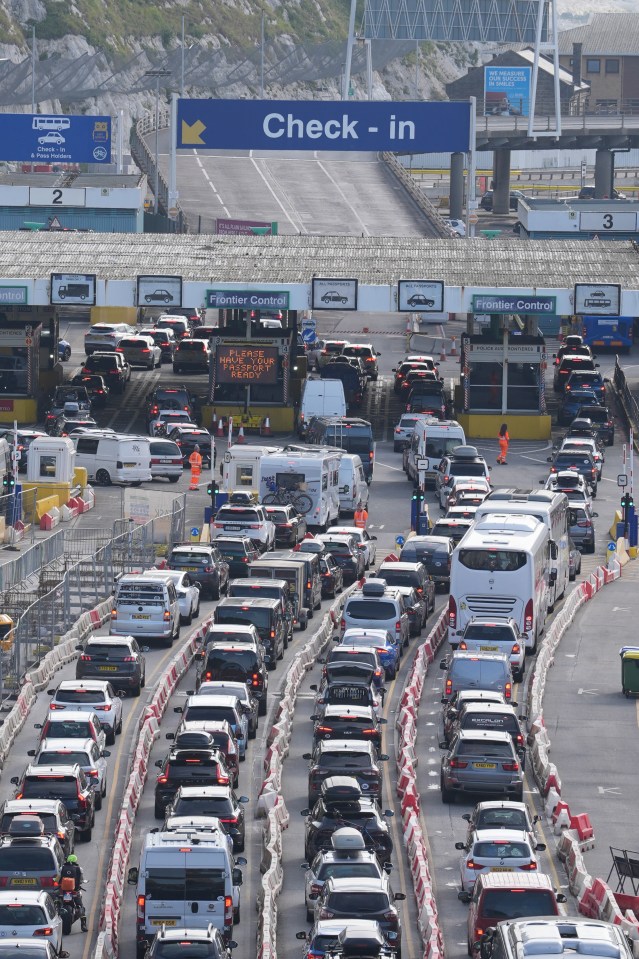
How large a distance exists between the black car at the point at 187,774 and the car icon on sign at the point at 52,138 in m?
98.8

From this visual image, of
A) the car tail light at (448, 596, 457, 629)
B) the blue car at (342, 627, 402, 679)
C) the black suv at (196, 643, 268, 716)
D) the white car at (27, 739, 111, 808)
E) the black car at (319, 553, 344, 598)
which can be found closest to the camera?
the white car at (27, 739, 111, 808)

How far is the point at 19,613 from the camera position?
51.0 m

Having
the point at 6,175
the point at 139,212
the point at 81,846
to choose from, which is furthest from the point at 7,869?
the point at 6,175

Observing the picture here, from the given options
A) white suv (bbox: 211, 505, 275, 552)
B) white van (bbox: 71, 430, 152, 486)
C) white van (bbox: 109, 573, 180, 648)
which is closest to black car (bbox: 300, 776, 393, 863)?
white van (bbox: 109, 573, 180, 648)

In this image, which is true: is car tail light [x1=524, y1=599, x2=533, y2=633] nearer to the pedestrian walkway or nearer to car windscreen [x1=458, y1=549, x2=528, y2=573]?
car windscreen [x1=458, y1=549, x2=528, y2=573]

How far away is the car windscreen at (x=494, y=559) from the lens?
5009 cm

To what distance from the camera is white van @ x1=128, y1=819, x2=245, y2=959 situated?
31219mm

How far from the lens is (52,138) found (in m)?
134

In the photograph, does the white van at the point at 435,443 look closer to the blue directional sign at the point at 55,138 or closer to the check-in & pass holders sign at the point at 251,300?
the check-in & pass holders sign at the point at 251,300

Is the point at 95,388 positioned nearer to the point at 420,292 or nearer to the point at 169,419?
the point at 169,419

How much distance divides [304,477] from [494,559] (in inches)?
673

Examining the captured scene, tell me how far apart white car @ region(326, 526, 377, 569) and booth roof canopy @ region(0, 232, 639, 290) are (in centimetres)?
2459

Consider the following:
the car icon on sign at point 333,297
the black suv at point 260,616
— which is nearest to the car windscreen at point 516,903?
the black suv at point 260,616

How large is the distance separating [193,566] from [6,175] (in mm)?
87979
